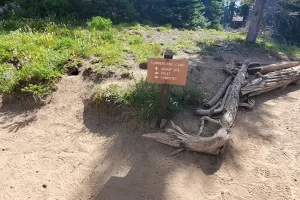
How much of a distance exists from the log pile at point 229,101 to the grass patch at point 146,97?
390 mm

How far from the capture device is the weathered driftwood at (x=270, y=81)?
6.10 metres

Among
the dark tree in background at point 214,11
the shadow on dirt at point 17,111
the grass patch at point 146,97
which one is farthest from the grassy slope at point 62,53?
the dark tree in background at point 214,11

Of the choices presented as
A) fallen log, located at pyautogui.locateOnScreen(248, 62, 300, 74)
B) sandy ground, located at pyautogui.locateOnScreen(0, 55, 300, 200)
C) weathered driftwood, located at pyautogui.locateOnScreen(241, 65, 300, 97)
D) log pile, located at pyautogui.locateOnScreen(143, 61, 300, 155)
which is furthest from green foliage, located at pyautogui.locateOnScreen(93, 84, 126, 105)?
fallen log, located at pyautogui.locateOnScreen(248, 62, 300, 74)

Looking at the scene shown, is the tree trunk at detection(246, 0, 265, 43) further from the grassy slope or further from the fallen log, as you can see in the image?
the fallen log

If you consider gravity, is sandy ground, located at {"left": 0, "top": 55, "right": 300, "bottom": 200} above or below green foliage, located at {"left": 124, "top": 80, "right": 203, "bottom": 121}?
below

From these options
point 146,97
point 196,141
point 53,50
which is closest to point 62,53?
point 53,50

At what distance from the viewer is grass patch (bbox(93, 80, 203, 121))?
491 cm

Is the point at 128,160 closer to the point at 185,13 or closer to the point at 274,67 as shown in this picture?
the point at 274,67

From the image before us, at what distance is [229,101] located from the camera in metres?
5.38

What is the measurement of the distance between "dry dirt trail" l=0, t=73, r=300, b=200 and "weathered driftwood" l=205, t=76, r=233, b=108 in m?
0.66

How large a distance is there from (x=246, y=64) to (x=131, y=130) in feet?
14.6

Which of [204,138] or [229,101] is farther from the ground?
[229,101]

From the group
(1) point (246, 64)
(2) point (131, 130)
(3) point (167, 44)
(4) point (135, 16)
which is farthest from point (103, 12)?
(2) point (131, 130)

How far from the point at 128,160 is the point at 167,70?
69.7 inches
